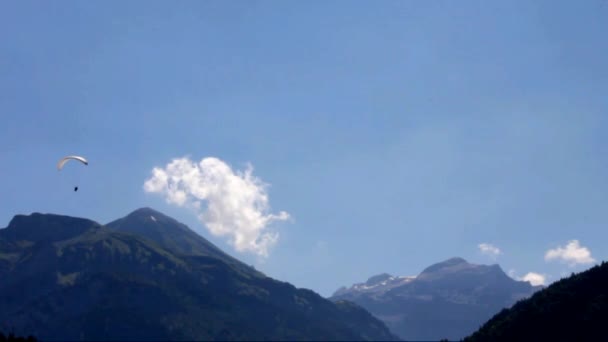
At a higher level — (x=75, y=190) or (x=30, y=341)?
(x=75, y=190)

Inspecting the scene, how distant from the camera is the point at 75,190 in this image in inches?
7525

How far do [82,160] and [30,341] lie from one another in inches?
1972

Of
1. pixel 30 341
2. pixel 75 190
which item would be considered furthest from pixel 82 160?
pixel 30 341

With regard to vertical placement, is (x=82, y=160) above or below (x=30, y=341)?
above

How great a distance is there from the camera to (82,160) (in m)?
192

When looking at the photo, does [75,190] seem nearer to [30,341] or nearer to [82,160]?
[82,160]

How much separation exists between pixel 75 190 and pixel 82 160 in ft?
26.3

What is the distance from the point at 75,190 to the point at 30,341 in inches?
1660

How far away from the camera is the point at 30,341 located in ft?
636
